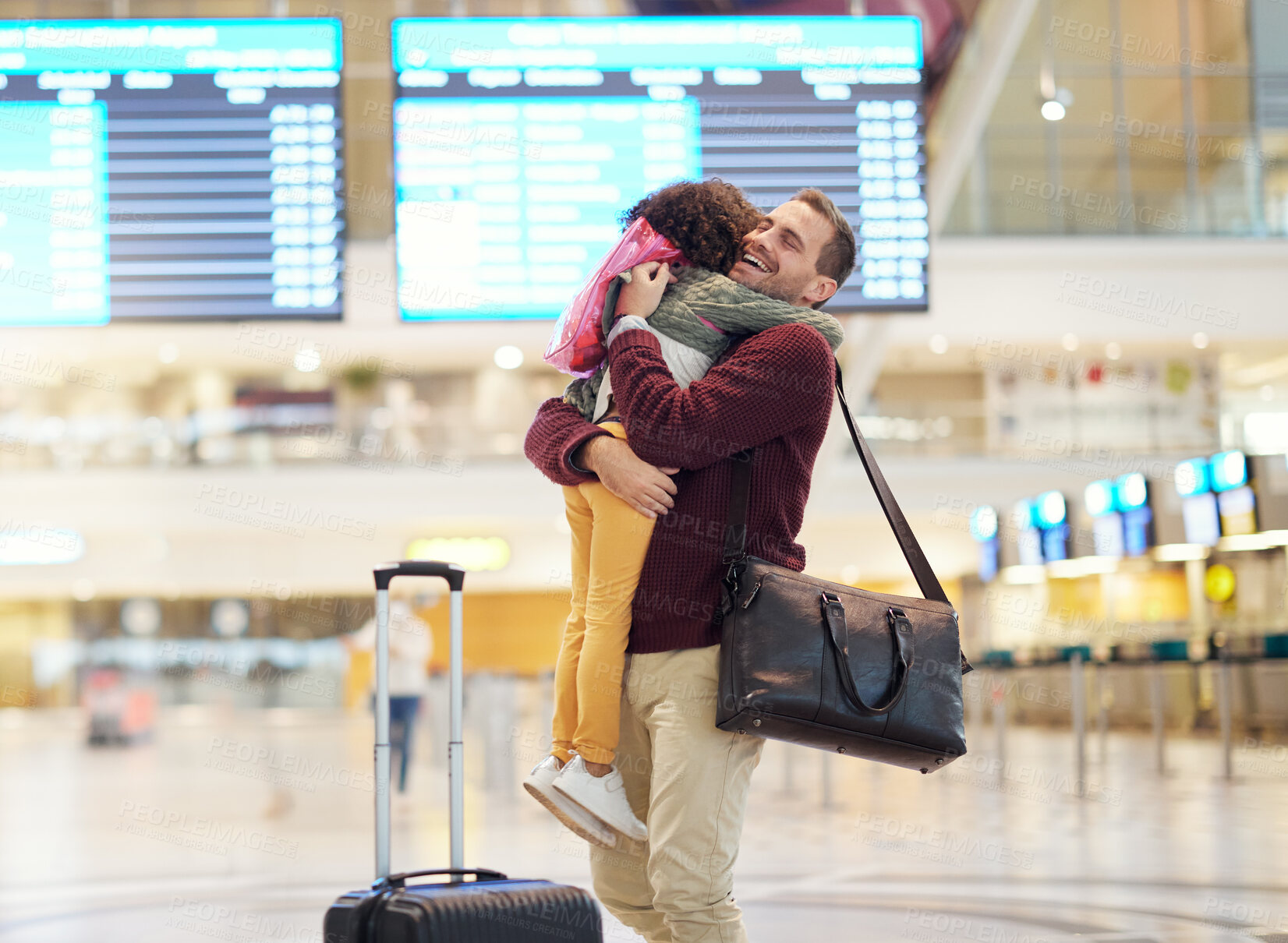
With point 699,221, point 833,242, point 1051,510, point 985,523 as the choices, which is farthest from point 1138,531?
point 699,221

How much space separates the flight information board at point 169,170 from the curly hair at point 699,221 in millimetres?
3125

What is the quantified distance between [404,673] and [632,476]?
7.13m

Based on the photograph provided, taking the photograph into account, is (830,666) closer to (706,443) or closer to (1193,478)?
(706,443)

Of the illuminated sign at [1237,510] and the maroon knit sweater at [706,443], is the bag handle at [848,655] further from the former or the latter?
the illuminated sign at [1237,510]

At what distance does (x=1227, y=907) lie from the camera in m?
4.08

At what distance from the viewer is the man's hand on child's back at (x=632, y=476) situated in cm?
202

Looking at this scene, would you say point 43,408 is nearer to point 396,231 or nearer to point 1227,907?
point 396,231

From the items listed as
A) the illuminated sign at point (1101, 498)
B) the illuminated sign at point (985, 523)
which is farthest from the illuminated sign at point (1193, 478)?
the illuminated sign at point (985, 523)

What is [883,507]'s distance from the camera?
215cm

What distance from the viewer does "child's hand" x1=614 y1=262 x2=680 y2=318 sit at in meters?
2.14

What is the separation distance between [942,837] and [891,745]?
168 inches

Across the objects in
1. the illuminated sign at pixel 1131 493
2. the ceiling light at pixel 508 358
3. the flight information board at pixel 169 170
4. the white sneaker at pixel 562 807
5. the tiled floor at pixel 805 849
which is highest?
the ceiling light at pixel 508 358

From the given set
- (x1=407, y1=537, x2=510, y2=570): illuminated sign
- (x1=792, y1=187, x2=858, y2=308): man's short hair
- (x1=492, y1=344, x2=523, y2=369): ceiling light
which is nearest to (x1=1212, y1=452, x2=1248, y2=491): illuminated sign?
(x1=492, y1=344, x2=523, y2=369): ceiling light

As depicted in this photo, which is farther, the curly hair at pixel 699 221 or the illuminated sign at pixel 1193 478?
the illuminated sign at pixel 1193 478
